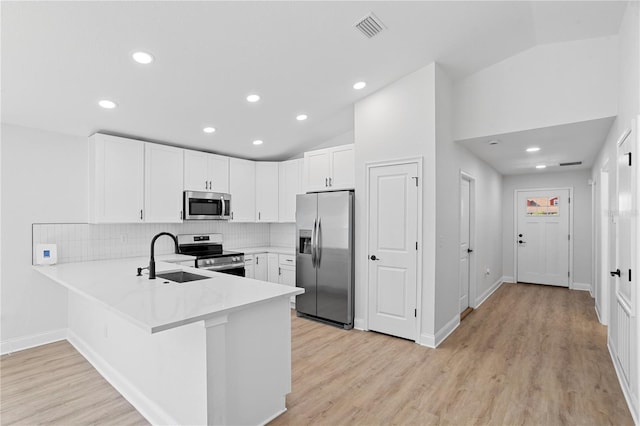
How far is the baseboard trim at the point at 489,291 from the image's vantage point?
5224mm

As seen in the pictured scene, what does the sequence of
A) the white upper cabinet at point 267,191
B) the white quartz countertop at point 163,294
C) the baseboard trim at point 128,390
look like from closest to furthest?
the white quartz countertop at point 163,294
the baseboard trim at point 128,390
the white upper cabinet at point 267,191

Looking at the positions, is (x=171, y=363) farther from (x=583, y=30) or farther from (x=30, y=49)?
(x=583, y=30)

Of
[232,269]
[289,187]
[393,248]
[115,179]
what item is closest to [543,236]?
[393,248]

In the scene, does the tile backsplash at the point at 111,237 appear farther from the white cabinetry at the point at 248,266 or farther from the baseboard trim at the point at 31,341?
the baseboard trim at the point at 31,341

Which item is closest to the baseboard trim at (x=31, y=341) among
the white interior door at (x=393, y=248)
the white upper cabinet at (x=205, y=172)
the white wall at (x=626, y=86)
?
the white upper cabinet at (x=205, y=172)

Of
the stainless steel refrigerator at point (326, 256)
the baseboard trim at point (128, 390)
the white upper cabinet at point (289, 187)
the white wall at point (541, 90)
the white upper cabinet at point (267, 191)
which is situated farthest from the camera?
the white upper cabinet at point (267, 191)

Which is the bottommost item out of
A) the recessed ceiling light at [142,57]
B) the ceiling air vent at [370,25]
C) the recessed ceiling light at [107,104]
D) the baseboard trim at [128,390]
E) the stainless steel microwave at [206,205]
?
the baseboard trim at [128,390]

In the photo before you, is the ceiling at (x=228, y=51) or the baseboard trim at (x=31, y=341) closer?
the ceiling at (x=228, y=51)

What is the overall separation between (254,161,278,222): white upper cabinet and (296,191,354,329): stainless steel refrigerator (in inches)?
45.1

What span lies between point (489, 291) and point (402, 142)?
3.77 meters

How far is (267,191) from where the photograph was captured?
18.6 ft

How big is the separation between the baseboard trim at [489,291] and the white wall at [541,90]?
2.76 meters

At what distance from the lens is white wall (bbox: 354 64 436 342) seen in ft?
11.7

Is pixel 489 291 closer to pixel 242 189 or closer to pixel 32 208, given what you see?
pixel 242 189
